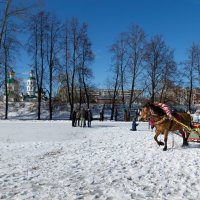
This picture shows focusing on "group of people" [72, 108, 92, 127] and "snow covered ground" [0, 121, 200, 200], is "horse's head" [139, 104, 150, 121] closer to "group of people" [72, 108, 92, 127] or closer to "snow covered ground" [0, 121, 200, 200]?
"snow covered ground" [0, 121, 200, 200]

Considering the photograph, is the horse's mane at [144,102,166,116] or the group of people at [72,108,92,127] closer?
the horse's mane at [144,102,166,116]

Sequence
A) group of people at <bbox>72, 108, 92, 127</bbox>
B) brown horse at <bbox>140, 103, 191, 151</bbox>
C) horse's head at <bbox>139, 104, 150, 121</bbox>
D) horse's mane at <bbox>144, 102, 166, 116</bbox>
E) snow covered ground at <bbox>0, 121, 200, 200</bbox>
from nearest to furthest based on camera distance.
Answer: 1. snow covered ground at <bbox>0, 121, 200, 200</bbox>
2. brown horse at <bbox>140, 103, 191, 151</bbox>
3. horse's mane at <bbox>144, 102, 166, 116</bbox>
4. horse's head at <bbox>139, 104, 150, 121</bbox>
5. group of people at <bbox>72, 108, 92, 127</bbox>

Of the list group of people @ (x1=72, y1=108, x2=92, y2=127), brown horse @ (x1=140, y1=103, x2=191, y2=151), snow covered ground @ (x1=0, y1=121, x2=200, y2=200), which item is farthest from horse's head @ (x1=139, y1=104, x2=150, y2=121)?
group of people @ (x1=72, y1=108, x2=92, y2=127)

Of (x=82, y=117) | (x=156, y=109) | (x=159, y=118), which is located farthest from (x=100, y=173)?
(x=82, y=117)

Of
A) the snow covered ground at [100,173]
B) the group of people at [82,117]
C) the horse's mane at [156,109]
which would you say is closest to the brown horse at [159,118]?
the horse's mane at [156,109]

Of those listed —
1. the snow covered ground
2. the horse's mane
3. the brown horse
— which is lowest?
the snow covered ground

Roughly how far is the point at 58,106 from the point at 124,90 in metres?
13.5

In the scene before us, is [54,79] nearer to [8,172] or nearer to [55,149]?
[55,149]

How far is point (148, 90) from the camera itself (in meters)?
38.6

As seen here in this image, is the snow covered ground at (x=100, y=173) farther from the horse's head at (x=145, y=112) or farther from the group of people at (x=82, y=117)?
the group of people at (x=82, y=117)

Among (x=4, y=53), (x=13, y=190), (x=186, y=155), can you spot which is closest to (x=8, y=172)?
(x=13, y=190)

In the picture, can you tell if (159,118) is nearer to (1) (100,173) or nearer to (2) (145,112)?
(2) (145,112)

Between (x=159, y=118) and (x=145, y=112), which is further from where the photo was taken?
(x=145, y=112)

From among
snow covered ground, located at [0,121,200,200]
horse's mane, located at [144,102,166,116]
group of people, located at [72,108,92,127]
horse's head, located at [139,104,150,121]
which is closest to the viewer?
snow covered ground, located at [0,121,200,200]
